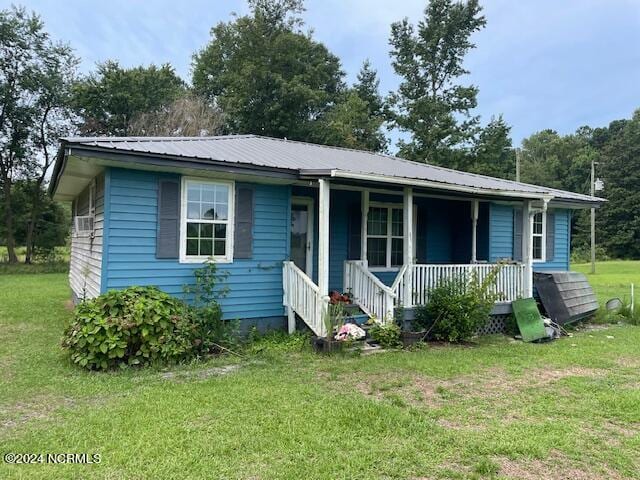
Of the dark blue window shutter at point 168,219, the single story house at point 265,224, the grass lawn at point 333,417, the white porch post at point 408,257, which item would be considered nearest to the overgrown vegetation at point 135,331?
the grass lawn at point 333,417

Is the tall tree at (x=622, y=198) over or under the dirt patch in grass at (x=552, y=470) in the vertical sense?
over

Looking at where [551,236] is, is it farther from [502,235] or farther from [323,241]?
[323,241]

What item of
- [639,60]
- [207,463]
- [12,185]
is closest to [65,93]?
[12,185]

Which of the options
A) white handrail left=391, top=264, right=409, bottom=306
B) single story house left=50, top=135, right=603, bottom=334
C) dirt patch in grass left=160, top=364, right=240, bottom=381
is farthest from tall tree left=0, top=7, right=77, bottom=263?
white handrail left=391, top=264, right=409, bottom=306

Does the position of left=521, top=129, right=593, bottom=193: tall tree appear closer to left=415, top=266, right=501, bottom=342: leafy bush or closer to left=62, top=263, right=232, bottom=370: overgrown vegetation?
left=415, top=266, right=501, bottom=342: leafy bush

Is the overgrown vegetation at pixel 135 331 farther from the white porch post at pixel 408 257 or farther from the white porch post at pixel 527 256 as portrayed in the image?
the white porch post at pixel 527 256

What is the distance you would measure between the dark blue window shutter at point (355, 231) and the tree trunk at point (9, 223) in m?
21.5

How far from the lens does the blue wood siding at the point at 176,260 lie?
20.5ft

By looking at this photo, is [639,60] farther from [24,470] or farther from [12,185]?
[12,185]

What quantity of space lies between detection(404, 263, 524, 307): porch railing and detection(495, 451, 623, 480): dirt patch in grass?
4320 mm

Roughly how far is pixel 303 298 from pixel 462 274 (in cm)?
299

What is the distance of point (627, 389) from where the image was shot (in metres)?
5.11

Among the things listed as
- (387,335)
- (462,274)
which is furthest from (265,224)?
(462,274)

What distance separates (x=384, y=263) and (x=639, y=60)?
26.5 metres
